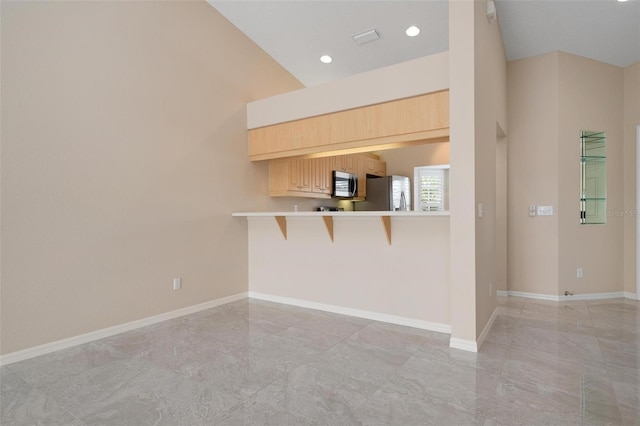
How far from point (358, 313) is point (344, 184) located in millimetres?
2830

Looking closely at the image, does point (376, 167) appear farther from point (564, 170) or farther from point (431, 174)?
point (564, 170)

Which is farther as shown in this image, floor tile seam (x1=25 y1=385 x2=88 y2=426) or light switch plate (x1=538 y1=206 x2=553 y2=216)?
light switch plate (x1=538 y1=206 x2=553 y2=216)

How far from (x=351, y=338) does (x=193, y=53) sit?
3386mm

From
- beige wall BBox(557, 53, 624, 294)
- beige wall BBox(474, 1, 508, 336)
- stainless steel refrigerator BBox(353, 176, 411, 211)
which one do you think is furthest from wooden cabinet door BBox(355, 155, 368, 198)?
beige wall BBox(557, 53, 624, 294)

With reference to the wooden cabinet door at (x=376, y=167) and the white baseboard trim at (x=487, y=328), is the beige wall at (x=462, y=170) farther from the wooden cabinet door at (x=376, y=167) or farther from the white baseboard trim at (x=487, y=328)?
the wooden cabinet door at (x=376, y=167)

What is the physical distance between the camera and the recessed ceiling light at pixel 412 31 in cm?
379

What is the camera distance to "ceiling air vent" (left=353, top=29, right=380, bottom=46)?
3947 mm

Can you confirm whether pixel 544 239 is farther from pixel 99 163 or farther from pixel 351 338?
pixel 99 163

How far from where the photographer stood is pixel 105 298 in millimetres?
3041

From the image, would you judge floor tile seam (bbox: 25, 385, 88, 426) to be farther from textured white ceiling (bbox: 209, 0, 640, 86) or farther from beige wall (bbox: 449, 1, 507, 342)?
textured white ceiling (bbox: 209, 0, 640, 86)

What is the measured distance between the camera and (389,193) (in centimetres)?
619

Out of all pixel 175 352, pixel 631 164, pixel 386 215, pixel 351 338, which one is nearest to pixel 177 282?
pixel 175 352

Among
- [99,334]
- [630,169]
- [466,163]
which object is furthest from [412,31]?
[99,334]

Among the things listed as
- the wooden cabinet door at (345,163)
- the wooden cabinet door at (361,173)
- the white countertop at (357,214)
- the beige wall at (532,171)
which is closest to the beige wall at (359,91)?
the white countertop at (357,214)
